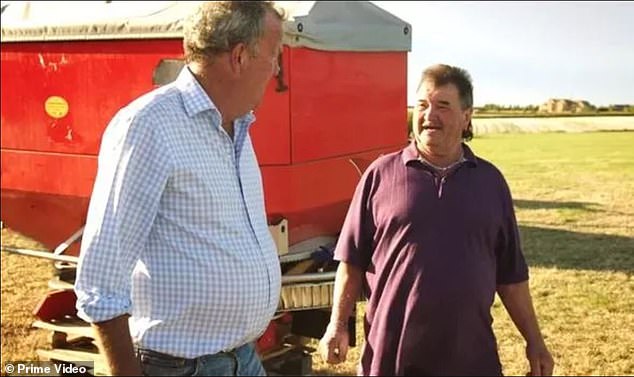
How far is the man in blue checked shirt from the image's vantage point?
2057 millimetres

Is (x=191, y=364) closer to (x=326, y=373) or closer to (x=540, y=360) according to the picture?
(x=540, y=360)

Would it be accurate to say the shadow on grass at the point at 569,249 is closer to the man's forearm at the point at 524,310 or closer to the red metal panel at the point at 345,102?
the red metal panel at the point at 345,102

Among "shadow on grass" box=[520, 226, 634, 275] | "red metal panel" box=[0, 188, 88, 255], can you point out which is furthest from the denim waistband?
"shadow on grass" box=[520, 226, 634, 275]

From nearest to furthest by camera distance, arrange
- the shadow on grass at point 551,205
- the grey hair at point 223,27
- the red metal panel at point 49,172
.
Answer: the grey hair at point 223,27, the red metal panel at point 49,172, the shadow on grass at point 551,205

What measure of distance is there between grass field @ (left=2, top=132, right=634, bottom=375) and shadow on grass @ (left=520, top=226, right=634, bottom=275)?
1cm

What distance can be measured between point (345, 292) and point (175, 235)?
0.86 m

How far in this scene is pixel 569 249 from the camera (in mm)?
9477

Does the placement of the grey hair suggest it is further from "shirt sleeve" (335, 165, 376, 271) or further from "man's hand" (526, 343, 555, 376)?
"man's hand" (526, 343, 555, 376)

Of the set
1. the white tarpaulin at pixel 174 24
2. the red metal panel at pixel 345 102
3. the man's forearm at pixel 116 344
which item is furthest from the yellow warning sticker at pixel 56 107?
the man's forearm at pixel 116 344

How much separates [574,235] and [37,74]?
6802 mm

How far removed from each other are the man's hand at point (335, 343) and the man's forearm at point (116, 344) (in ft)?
2.94

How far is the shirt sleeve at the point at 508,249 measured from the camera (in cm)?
272

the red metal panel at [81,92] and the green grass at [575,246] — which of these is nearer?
the green grass at [575,246]

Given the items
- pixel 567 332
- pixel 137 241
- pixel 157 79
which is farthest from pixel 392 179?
pixel 567 332
